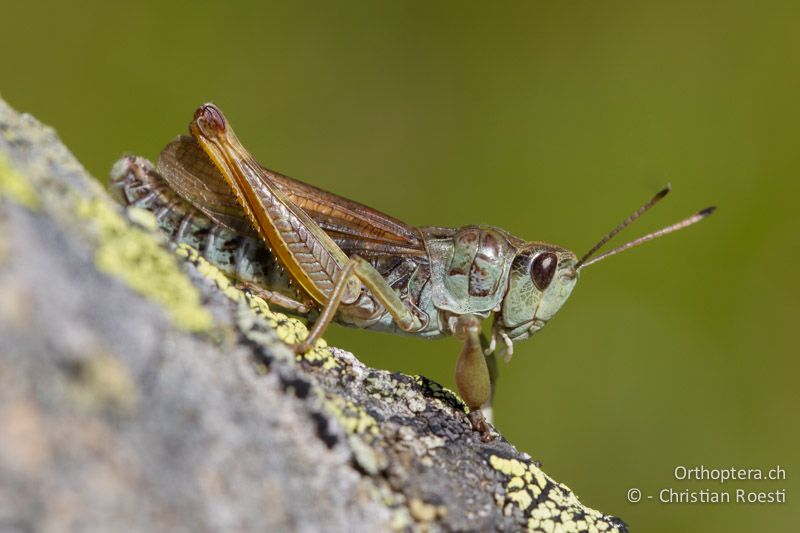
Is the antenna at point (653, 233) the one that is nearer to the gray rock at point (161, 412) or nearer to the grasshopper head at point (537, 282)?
the grasshopper head at point (537, 282)

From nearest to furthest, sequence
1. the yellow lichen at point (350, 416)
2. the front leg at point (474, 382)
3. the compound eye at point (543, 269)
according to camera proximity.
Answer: the yellow lichen at point (350, 416), the front leg at point (474, 382), the compound eye at point (543, 269)

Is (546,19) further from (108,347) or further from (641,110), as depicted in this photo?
(108,347)

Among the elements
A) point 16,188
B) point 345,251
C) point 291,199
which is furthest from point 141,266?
point 345,251

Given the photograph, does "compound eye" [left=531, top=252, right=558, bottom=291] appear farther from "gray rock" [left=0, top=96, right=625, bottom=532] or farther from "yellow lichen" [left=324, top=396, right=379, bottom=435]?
"yellow lichen" [left=324, top=396, right=379, bottom=435]

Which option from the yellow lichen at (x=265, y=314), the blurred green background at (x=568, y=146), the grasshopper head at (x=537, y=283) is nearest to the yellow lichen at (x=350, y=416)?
the yellow lichen at (x=265, y=314)

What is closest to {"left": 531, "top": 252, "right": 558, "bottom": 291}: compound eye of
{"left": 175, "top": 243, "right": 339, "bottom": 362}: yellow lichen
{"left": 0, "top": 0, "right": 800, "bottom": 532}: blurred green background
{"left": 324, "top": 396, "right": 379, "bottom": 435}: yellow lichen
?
{"left": 175, "top": 243, "right": 339, "bottom": 362}: yellow lichen

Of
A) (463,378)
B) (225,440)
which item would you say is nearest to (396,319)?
(463,378)
